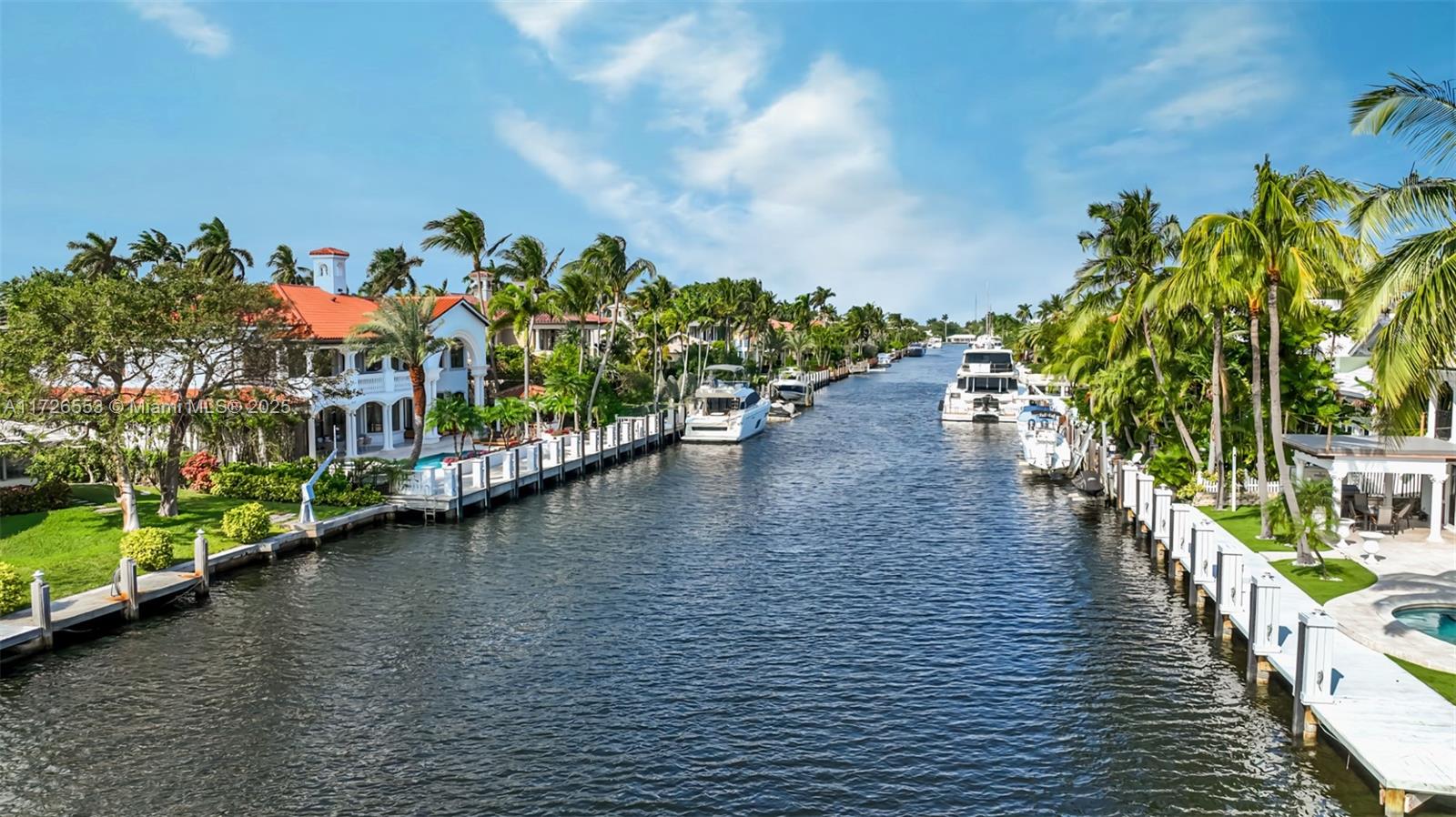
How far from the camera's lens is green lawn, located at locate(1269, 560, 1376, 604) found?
66.6 feet

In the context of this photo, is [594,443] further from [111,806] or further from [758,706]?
[111,806]

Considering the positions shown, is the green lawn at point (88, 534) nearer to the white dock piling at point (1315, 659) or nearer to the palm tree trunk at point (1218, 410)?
the white dock piling at point (1315, 659)

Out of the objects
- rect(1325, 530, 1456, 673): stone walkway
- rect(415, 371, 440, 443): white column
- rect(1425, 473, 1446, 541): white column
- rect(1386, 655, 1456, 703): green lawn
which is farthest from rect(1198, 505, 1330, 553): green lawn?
rect(415, 371, 440, 443): white column

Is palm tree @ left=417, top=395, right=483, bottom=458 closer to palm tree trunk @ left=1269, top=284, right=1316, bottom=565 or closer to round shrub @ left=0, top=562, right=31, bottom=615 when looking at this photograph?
round shrub @ left=0, top=562, right=31, bottom=615

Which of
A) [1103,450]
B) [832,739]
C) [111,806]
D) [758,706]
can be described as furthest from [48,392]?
[1103,450]

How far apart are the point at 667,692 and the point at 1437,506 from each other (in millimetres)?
19351

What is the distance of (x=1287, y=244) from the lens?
877 inches

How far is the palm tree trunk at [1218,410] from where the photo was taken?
1115 inches

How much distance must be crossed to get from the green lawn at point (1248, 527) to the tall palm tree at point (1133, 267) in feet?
12.0

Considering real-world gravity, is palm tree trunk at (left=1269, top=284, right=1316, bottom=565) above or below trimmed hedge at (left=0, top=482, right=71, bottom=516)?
above

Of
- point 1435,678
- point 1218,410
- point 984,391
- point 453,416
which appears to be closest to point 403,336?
point 453,416

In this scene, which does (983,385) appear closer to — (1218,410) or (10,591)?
(1218,410)

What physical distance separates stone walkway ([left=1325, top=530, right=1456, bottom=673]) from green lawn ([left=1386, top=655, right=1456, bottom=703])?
12 cm

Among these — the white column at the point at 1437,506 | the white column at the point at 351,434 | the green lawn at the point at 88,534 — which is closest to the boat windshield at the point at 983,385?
the white column at the point at 351,434
